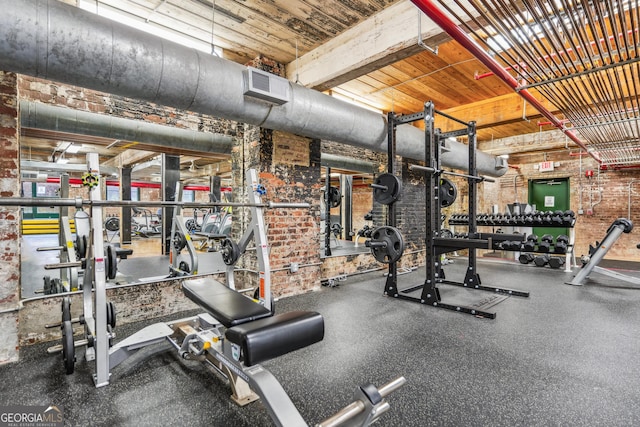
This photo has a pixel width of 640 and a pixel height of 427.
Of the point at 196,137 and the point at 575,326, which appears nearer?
the point at 575,326

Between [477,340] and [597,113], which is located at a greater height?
[597,113]

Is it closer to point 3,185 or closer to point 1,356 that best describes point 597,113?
point 3,185

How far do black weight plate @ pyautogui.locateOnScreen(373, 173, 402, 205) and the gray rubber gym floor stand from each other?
1382mm

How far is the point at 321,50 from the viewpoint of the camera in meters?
3.69

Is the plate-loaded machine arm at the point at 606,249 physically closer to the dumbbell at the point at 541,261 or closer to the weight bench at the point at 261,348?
the dumbbell at the point at 541,261

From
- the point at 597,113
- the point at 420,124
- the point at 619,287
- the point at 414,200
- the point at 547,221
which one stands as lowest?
the point at 619,287

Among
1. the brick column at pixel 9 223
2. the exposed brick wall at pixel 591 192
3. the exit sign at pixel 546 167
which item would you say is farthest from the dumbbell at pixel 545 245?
the brick column at pixel 9 223

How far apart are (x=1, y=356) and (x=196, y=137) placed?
3.23 meters

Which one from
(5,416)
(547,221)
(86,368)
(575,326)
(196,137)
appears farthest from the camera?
(547,221)

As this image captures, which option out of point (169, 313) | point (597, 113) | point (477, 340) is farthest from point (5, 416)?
point (597, 113)

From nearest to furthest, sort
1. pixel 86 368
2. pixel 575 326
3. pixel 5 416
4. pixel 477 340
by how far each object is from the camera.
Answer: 1. pixel 5 416
2. pixel 86 368
3. pixel 477 340
4. pixel 575 326

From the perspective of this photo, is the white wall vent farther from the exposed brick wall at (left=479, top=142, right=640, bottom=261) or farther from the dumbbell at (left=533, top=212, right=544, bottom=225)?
the exposed brick wall at (left=479, top=142, right=640, bottom=261)

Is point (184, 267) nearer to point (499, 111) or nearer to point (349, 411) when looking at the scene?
point (349, 411)

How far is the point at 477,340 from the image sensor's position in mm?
2877
